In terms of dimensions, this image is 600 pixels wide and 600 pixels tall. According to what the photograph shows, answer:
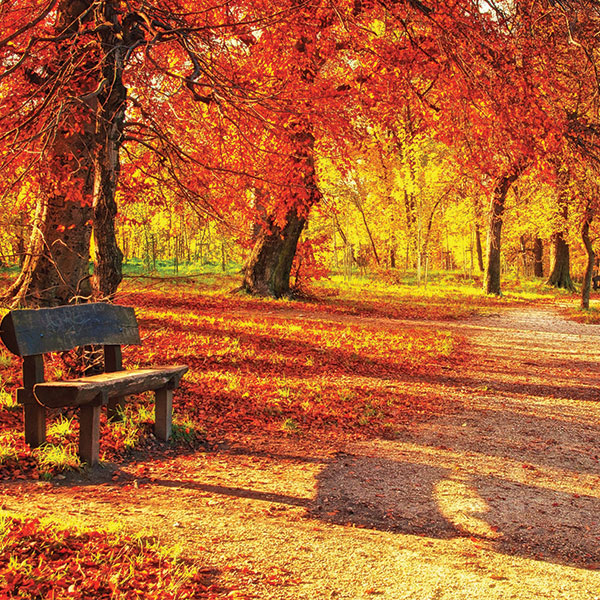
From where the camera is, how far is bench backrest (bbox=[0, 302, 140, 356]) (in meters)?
4.69

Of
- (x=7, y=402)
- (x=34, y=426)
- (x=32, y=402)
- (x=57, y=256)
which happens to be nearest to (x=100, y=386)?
(x=32, y=402)

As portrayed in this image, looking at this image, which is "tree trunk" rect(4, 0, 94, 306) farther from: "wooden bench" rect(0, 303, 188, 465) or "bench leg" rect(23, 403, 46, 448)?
"bench leg" rect(23, 403, 46, 448)

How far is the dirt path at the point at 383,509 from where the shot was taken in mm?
3482

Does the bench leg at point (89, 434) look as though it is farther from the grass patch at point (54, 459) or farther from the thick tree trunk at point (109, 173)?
the thick tree trunk at point (109, 173)

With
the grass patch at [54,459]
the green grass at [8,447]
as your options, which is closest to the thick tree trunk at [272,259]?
the green grass at [8,447]

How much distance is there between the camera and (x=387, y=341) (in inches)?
501

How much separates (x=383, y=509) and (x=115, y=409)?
282cm

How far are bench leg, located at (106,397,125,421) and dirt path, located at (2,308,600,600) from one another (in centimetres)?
88

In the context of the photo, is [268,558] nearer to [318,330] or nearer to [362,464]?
[362,464]

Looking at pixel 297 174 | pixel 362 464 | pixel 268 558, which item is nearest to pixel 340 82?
pixel 297 174

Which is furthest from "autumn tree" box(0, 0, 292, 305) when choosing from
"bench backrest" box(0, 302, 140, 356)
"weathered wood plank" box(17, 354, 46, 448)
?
"weathered wood plank" box(17, 354, 46, 448)

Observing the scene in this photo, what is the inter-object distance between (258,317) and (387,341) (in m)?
3.20

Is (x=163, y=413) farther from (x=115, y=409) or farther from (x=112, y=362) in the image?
(x=112, y=362)

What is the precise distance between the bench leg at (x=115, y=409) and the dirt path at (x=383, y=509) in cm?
88
